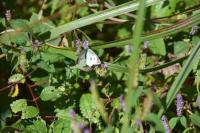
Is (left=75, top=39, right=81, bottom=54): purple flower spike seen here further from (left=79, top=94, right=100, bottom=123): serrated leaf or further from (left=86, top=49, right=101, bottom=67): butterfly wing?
(left=79, top=94, right=100, bottom=123): serrated leaf

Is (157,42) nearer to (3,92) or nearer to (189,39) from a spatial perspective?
(189,39)

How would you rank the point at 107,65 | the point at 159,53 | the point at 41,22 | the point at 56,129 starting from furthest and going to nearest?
the point at 159,53
the point at 41,22
the point at 107,65
the point at 56,129

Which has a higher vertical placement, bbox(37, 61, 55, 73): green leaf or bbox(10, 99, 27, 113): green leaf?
bbox(37, 61, 55, 73): green leaf

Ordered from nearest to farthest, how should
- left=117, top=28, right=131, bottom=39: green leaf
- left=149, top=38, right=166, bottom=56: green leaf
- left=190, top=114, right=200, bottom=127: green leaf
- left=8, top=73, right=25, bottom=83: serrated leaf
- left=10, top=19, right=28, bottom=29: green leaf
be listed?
left=190, top=114, right=200, bottom=127: green leaf
left=8, top=73, right=25, bottom=83: serrated leaf
left=10, top=19, right=28, bottom=29: green leaf
left=149, top=38, right=166, bottom=56: green leaf
left=117, top=28, right=131, bottom=39: green leaf

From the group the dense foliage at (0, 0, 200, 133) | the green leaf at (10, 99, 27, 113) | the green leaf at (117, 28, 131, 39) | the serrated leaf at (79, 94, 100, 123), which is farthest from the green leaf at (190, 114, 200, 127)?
the green leaf at (117, 28, 131, 39)

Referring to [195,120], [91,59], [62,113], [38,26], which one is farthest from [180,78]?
[38,26]

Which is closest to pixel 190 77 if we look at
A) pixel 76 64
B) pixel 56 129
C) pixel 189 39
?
pixel 189 39
